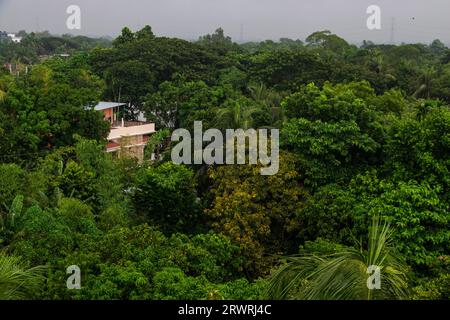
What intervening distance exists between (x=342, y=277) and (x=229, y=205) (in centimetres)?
828

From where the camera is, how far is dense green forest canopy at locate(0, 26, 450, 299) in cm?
855

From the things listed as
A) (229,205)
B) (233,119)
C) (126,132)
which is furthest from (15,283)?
(126,132)

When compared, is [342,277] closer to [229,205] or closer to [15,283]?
[15,283]

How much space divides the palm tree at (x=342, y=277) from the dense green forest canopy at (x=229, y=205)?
23mm

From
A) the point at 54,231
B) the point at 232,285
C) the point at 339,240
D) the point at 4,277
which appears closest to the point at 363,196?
the point at 339,240

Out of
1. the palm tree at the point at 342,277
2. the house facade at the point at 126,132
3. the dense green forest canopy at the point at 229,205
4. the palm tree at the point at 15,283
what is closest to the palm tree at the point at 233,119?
the dense green forest canopy at the point at 229,205

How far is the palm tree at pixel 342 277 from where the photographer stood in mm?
5609

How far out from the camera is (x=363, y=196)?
Answer: 523 inches

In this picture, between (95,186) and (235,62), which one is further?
(235,62)

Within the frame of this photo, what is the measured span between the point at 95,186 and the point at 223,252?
609cm

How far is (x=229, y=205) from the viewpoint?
13.9m

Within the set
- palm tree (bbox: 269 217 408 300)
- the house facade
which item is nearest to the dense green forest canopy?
palm tree (bbox: 269 217 408 300)

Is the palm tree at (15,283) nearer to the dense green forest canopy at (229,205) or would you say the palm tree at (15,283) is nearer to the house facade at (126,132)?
the dense green forest canopy at (229,205)
